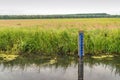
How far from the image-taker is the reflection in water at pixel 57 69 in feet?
32.5

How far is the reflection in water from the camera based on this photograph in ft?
32.5

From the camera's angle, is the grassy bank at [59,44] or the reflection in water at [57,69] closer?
the reflection in water at [57,69]

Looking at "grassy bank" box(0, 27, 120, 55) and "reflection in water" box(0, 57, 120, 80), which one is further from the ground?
"grassy bank" box(0, 27, 120, 55)

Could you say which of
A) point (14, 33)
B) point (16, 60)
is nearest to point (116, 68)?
point (16, 60)

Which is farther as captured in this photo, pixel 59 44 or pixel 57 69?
pixel 59 44

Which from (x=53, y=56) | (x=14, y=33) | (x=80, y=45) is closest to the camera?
(x=80, y=45)

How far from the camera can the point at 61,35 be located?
1379 cm

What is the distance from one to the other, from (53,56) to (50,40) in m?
0.89

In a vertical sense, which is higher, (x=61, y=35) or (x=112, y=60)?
(x=61, y=35)

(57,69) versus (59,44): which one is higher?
(59,44)

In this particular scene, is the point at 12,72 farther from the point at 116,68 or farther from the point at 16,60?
the point at 116,68

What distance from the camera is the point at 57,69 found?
11219mm

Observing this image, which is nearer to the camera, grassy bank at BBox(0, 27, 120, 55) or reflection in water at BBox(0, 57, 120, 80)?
reflection in water at BBox(0, 57, 120, 80)

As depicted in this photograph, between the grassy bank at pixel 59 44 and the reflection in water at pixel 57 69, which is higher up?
the grassy bank at pixel 59 44
